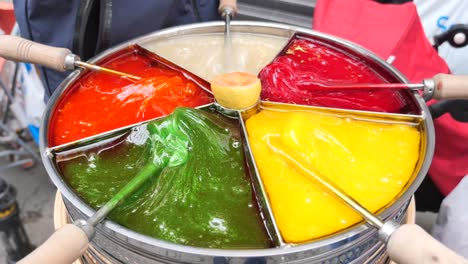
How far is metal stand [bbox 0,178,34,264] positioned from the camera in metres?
1.56

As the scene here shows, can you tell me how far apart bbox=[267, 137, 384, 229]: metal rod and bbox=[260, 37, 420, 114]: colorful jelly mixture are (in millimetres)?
213

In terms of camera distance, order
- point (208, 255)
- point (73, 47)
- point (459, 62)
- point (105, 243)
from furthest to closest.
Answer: point (459, 62) → point (73, 47) → point (105, 243) → point (208, 255)

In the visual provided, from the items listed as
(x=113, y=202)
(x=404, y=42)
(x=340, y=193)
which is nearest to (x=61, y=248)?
(x=113, y=202)

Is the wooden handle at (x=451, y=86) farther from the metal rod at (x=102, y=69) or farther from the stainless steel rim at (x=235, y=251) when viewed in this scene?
the metal rod at (x=102, y=69)

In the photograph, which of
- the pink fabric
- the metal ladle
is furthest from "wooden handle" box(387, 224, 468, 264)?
the pink fabric

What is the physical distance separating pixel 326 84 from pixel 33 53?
699 mm

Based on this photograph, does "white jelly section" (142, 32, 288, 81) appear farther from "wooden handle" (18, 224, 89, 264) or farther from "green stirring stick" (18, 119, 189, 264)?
"wooden handle" (18, 224, 89, 264)

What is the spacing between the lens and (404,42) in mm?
1634

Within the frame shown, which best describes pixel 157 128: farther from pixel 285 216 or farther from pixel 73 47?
pixel 73 47

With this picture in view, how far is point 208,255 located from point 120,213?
22cm

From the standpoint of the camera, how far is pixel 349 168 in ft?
3.01

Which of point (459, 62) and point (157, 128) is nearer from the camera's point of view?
point (157, 128)

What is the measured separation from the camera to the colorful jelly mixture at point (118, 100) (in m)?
1.06

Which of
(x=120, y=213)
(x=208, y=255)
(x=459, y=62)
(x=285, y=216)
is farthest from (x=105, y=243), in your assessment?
(x=459, y=62)
